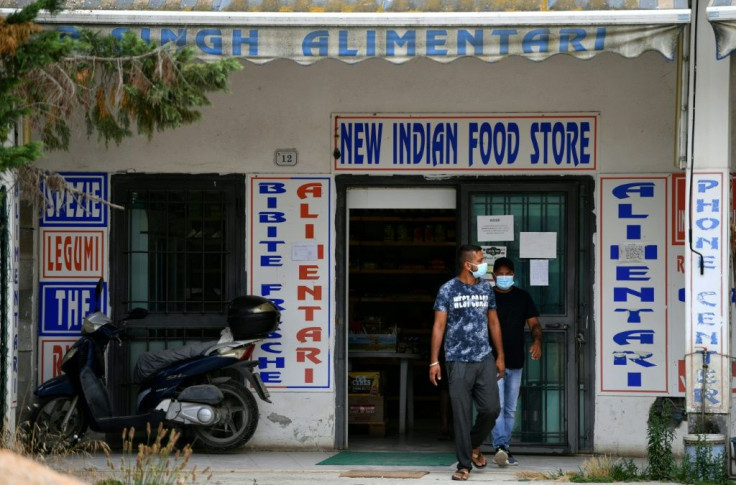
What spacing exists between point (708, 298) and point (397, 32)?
316 centimetres

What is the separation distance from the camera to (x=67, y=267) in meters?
11.7

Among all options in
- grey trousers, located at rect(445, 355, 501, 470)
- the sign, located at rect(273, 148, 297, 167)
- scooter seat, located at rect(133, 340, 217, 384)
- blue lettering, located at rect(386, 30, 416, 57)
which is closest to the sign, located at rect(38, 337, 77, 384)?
scooter seat, located at rect(133, 340, 217, 384)

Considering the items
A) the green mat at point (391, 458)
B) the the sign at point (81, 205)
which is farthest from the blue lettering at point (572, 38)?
the the sign at point (81, 205)

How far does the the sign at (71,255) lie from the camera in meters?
11.7

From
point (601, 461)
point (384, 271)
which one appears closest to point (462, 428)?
point (601, 461)

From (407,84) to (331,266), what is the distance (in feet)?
6.07

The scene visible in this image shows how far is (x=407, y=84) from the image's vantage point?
1158 cm

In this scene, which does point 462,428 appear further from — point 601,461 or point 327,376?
point 327,376

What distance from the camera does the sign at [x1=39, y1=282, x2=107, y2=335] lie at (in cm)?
1166

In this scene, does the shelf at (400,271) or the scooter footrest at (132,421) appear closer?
the scooter footrest at (132,421)

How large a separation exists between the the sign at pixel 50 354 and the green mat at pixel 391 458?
2.71 metres

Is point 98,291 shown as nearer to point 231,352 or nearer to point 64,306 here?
point 64,306

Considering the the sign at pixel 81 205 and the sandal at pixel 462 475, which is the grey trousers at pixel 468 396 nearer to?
the sandal at pixel 462 475

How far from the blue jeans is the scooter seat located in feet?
8.77
